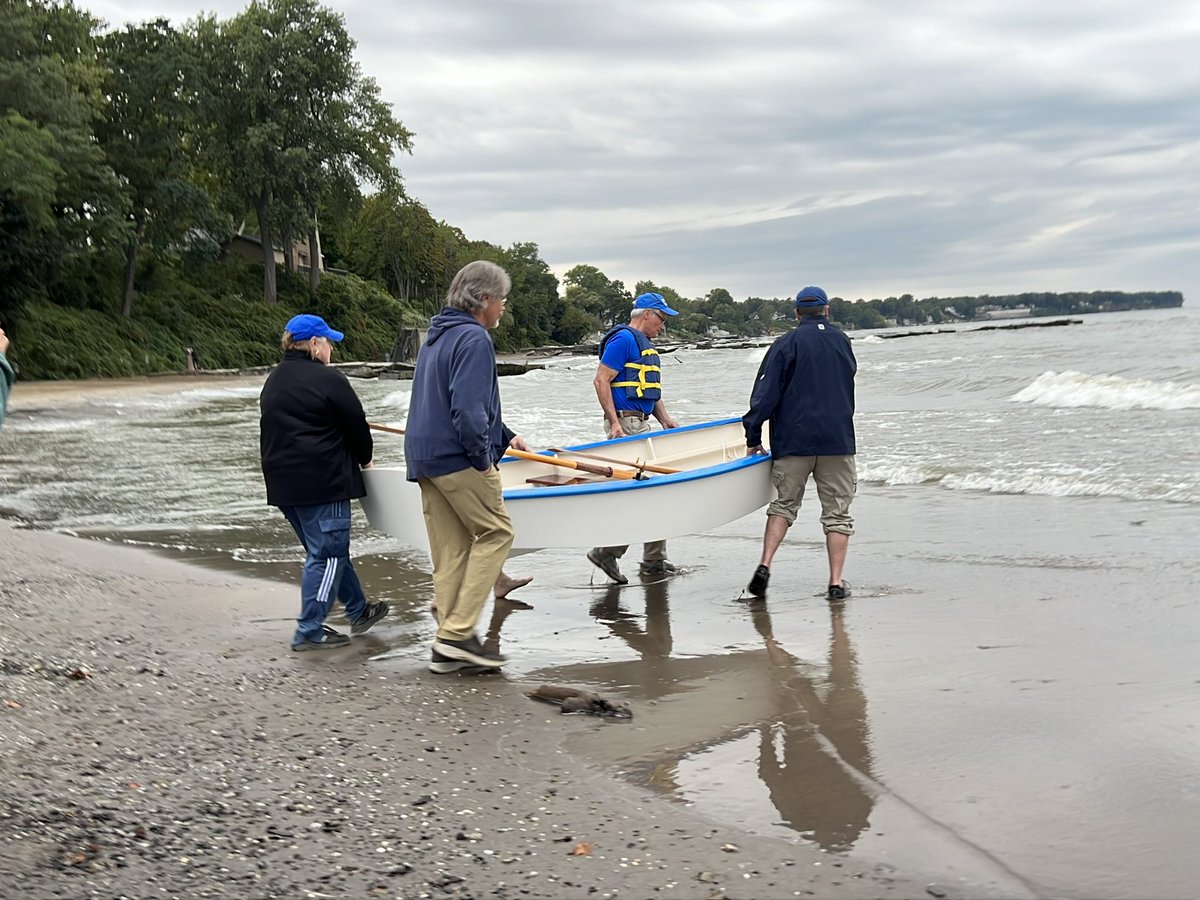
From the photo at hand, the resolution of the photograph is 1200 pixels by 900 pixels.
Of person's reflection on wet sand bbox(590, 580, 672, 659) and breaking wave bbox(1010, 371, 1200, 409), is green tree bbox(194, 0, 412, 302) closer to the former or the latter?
breaking wave bbox(1010, 371, 1200, 409)

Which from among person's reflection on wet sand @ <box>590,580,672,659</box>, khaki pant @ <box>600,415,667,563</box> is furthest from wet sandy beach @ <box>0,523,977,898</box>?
khaki pant @ <box>600,415,667,563</box>

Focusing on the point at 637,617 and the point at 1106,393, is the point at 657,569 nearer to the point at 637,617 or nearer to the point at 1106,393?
the point at 637,617

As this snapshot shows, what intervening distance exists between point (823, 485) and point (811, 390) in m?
0.62

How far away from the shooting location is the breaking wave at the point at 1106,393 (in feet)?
63.3

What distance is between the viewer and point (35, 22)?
44.4m

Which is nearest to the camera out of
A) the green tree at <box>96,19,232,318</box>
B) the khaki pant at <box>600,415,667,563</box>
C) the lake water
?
the lake water

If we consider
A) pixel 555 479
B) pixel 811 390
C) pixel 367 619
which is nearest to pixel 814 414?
pixel 811 390

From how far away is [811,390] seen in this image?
7152mm

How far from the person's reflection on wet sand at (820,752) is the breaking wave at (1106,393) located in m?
15.4

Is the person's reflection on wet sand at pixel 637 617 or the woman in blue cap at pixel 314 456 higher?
the woman in blue cap at pixel 314 456

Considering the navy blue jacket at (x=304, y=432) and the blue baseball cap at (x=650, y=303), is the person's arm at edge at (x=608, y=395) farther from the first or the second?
the navy blue jacket at (x=304, y=432)

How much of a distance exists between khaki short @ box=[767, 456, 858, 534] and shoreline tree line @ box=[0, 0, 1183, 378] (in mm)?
29707

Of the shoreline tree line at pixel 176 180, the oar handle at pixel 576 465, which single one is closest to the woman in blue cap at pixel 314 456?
the oar handle at pixel 576 465

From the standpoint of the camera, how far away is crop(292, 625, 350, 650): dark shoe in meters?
5.91
